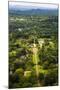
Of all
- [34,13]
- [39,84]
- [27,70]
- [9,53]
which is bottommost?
[39,84]

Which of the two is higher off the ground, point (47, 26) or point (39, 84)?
point (47, 26)

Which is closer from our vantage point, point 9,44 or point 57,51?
point 9,44

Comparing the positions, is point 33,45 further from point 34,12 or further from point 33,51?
point 34,12

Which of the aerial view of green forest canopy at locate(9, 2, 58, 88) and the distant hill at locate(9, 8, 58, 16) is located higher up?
the distant hill at locate(9, 8, 58, 16)

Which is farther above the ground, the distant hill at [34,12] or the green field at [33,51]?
the distant hill at [34,12]

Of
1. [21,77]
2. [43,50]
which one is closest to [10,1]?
[43,50]

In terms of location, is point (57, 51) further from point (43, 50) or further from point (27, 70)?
point (27, 70)

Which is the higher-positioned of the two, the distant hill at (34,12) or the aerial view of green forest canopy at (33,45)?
the distant hill at (34,12)

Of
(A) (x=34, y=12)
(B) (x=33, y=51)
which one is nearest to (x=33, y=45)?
(B) (x=33, y=51)
